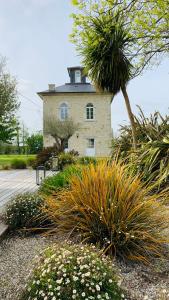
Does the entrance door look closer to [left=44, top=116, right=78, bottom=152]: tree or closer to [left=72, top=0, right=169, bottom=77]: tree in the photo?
[left=44, top=116, right=78, bottom=152]: tree

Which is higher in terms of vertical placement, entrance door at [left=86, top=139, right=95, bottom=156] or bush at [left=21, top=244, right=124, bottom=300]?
entrance door at [left=86, top=139, right=95, bottom=156]

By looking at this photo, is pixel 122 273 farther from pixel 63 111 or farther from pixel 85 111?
pixel 63 111

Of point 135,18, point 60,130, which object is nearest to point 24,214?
point 135,18

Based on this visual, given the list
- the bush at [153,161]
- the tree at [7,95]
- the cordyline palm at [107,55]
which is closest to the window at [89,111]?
the tree at [7,95]

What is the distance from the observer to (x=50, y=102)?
3272 centimetres

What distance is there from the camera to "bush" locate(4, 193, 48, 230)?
479cm

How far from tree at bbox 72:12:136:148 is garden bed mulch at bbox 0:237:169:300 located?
6028 millimetres

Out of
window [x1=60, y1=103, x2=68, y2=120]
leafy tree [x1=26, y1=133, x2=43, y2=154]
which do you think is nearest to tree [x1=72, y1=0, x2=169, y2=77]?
window [x1=60, y1=103, x2=68, y2=120]

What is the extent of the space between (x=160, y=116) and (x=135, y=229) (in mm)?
6484

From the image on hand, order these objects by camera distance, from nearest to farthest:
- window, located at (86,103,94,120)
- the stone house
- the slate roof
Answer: the stone house
the slate roof
window, located at (86,103,94,120)

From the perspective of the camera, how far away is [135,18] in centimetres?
896

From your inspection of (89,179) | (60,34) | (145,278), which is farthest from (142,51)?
(145,278)

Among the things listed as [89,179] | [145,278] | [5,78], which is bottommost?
[145,278]

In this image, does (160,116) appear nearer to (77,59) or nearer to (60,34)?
(77,59)
